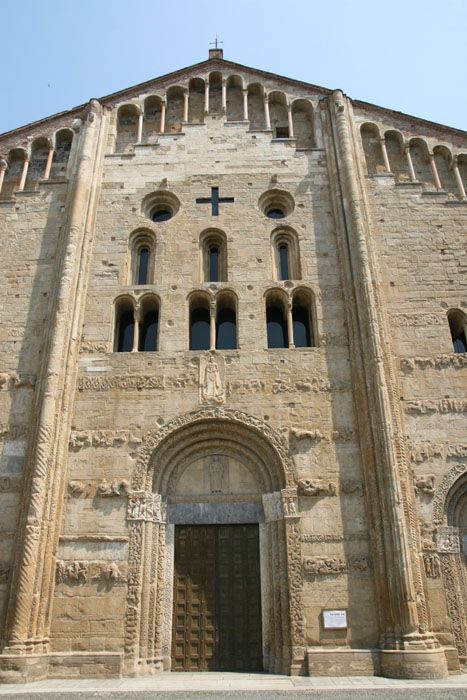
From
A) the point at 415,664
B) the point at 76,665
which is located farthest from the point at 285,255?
the point at 76,665

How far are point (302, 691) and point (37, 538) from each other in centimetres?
566

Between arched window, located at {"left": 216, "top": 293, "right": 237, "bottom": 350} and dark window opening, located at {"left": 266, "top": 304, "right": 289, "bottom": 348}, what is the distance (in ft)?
3.05

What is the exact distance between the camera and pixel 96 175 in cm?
1595

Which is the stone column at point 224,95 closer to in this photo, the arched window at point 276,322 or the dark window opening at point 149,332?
the arched window at point 276,322

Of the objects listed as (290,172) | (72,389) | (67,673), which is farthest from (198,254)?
(67,673)

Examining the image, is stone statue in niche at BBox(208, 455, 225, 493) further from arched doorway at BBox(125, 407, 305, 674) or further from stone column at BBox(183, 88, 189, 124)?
stone column at BBox(183, 88, 189, 124)

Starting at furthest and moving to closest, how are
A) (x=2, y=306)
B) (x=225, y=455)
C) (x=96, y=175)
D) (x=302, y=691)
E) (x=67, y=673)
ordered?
(x=96, y=175), (x=2, y=306), (x=225, y=455), (x=67, y=673), (x=302, y=691)

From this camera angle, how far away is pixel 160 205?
16.0 m

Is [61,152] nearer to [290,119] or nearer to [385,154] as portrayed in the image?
[290,119]

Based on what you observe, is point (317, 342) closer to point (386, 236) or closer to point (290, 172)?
point (386, 236)

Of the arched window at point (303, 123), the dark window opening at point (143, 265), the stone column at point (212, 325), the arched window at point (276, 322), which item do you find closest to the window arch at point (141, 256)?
the dark window opening at point (143, 265)

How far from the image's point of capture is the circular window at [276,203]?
15.7 meters

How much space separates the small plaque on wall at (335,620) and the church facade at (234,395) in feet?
0.09

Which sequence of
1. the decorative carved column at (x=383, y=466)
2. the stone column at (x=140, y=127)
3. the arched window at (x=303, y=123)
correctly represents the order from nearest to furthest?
the decorative carved column at (x=383, y=466) → the stone column at (x=140, y=127) → the arched window at (x=303, y=123)
